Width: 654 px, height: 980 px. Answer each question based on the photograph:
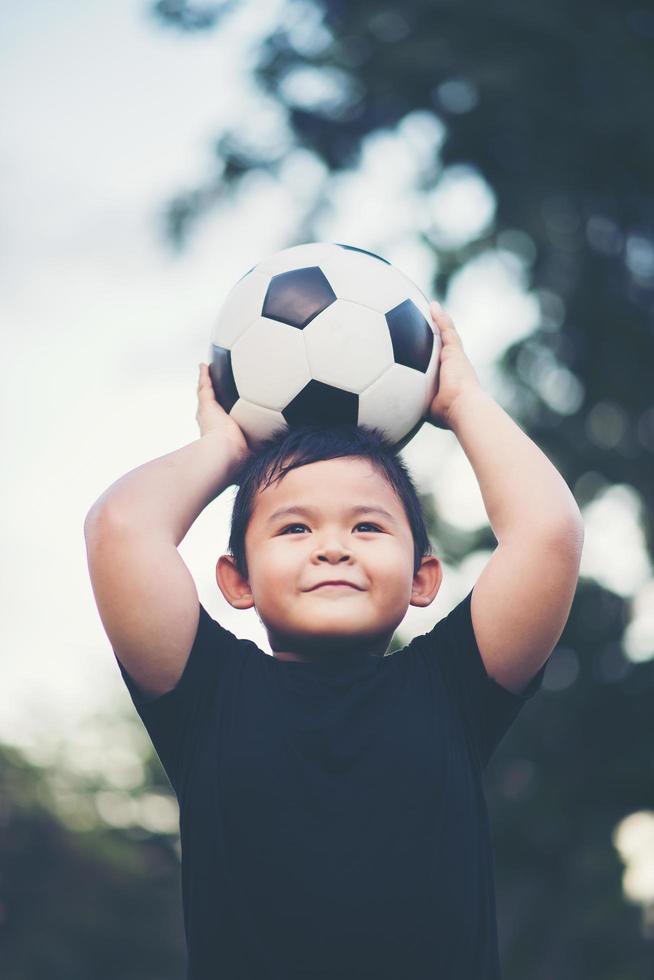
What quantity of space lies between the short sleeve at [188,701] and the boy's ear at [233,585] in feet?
0.77

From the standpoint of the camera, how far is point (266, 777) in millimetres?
2119

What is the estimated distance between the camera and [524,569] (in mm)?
2262

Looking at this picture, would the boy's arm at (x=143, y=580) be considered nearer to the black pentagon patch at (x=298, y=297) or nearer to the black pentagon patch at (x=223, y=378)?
the black pentagon patch at (x=223, y=378)

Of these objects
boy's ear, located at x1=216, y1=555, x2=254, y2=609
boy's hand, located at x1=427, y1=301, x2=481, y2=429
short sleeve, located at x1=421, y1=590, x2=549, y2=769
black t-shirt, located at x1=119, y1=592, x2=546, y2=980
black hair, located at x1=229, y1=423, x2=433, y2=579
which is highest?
boy's hand, located at x1=427, y1=301, x2=481, y2=429

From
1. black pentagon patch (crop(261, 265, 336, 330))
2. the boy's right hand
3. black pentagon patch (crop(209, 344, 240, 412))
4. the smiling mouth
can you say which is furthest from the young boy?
black pentagon patch (crop(261, 265, 336, 330))

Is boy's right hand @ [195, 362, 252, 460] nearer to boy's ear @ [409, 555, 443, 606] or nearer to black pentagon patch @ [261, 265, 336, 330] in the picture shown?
black pentagon patch @ [261, 265, 336, 330]

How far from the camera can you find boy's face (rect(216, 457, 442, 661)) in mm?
2299

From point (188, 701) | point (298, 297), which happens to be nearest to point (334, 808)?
point (188, 701)

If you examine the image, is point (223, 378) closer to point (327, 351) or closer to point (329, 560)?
point (327, 351)

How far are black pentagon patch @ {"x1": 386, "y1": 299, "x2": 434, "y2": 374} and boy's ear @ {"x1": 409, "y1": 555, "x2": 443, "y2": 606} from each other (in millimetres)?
494

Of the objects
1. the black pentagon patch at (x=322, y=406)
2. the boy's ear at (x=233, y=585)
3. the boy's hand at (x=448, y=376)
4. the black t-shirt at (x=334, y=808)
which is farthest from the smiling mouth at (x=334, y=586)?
the boy's hand at (x=448, y=376)

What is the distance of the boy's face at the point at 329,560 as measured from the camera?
2299 millimetres

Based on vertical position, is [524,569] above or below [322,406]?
below

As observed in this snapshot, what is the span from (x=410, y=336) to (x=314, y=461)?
50 cm
